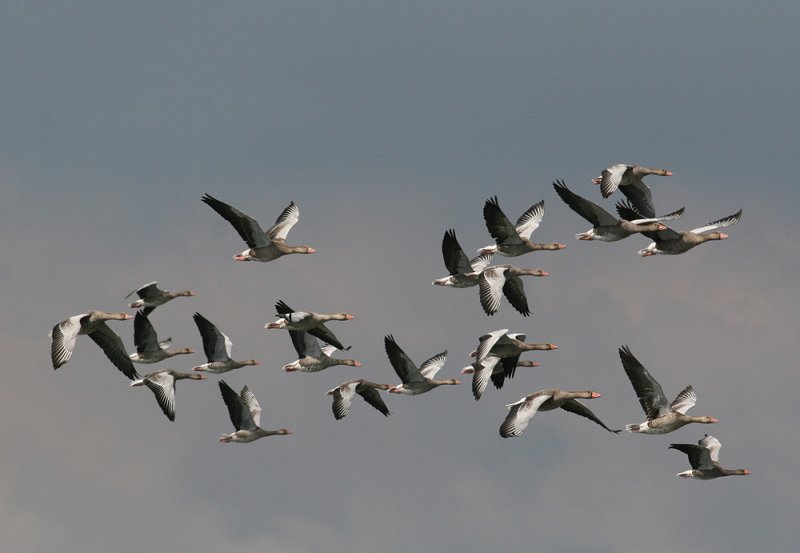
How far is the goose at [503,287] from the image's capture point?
6153 centimetres

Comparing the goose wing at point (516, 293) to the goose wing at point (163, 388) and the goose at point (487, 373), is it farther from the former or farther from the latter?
the goose wing at point (163, 388)

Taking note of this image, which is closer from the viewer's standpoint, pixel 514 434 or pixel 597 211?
pixel 514 434

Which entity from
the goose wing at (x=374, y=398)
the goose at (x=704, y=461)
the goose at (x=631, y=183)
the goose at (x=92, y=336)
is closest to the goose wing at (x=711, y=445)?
the goose at (x=704, y=461)

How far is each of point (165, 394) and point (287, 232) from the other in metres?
6.48

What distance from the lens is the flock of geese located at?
61000 millimetres

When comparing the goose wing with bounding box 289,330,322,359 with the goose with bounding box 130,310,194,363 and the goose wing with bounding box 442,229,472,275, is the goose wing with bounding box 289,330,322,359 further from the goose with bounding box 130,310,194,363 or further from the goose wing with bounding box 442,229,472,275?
the goose wing with bounding box 442,229,472,275

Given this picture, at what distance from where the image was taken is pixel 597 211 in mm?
61875

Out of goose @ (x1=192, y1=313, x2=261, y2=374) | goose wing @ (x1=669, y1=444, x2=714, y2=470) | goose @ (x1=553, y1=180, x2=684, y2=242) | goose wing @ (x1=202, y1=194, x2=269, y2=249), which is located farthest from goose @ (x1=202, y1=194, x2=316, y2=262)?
goose wing @ (x1=669, y1=444, x2=714, y2=470)

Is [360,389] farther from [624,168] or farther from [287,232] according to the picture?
[624,168]

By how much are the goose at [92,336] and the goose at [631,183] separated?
1553 centimetres

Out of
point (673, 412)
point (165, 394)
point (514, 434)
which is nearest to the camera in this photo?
point (514, 434)

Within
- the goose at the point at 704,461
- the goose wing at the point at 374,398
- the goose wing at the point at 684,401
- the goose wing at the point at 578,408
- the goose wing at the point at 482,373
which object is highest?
the goose wing at the point at 482,373

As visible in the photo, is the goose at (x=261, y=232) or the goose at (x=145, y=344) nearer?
the goose at (x=261, y=232)

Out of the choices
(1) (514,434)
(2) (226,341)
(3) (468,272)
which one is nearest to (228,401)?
(2) (226,341)
